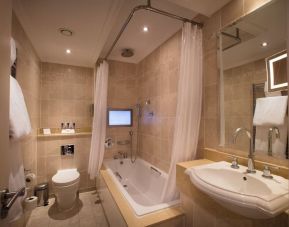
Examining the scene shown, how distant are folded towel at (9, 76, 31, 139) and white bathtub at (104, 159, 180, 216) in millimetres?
1130

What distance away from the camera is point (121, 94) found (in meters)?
3.11

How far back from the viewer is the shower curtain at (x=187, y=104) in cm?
155

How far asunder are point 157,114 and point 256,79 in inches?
57.9

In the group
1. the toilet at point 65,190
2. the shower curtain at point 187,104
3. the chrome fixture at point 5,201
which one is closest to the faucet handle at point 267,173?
the shower curtain at point 187,104

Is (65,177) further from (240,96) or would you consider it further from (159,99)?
(240,96)

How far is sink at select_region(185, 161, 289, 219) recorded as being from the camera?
0.74 metres

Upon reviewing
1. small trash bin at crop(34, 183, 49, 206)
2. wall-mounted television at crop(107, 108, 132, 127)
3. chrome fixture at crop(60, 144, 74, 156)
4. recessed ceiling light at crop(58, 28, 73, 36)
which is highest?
recessed ceiling light at crop(58, 28, 73, 36)

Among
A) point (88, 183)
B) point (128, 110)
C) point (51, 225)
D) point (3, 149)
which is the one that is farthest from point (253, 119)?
point (88, 183)

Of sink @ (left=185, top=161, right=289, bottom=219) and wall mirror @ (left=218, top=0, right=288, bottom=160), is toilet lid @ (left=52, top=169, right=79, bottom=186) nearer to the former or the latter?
sink @ (left=185, top=161, right=289, bottom=219)

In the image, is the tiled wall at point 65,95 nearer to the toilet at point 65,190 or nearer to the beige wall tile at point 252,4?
the toilet at point 65,190

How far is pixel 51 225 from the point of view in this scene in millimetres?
2021

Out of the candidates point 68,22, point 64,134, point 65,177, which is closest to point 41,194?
point 65,177

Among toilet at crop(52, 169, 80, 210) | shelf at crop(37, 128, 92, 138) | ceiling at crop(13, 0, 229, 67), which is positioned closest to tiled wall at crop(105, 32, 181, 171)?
ceiling at crop(13, 0, 229, 67)

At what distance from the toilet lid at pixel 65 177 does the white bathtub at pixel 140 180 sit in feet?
1.67
